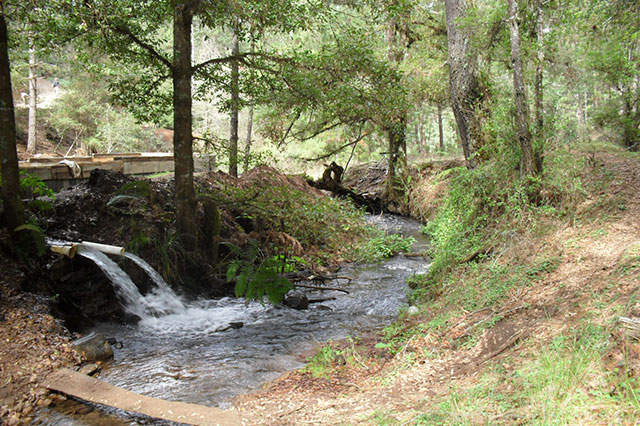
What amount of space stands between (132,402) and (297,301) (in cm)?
391

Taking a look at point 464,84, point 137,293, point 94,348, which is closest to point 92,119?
point 137,293

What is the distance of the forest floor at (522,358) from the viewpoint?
2.96m

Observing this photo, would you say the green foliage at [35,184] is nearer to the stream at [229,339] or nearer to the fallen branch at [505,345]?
the stream at [229,339]

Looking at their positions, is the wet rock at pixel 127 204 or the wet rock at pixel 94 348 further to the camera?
the wet rock at pixel 127 204

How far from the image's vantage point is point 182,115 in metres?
8.19

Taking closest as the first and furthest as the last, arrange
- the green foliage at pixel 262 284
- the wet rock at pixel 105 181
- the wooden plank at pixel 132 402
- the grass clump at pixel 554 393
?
1. the grass clump at pixel 554 393
2. the wooden plank at pixel 132 402
3. the green foliage at pixel 262 284
4. the wet rock at pixel 105 181

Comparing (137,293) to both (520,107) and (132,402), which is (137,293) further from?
(520,107)

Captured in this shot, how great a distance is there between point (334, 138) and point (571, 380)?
69.9ft

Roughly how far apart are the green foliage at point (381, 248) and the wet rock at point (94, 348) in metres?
6.62

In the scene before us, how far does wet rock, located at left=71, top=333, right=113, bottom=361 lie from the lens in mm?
5711

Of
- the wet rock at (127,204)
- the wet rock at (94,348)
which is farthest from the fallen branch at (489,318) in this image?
the wet rock at (127,204)

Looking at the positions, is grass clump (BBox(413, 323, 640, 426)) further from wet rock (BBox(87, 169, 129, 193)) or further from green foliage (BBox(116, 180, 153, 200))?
wet rock (BBox(87, 169, 129, 193))

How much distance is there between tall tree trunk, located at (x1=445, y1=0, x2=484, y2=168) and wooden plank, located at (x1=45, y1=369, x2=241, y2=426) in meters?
8.16

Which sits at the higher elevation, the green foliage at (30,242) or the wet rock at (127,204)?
the wet rock at (127,204)
